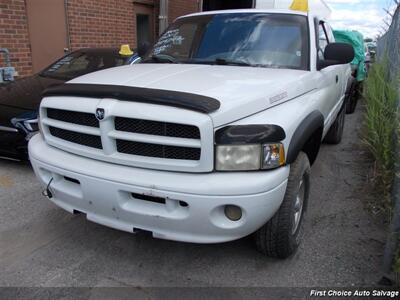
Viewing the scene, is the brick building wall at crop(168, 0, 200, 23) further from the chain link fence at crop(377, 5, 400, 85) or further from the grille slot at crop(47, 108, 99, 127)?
the grille slot at crop(47, 108, 99, 127)

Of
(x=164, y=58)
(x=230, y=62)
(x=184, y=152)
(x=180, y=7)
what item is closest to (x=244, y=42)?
(x=230, y=62)

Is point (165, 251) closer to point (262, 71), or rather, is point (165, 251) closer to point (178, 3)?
point (262, 71)

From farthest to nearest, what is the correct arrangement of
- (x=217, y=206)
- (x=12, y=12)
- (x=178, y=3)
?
(x=178, y=3) < (x=12, y=12) < (x=217, y=206)

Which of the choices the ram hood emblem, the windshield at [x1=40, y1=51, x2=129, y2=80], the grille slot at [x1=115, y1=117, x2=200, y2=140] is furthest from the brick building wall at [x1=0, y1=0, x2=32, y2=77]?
the grille slot at [x1=115, y1=117, x2=200, y2=140]

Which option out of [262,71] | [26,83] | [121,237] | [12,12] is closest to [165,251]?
[121,237]

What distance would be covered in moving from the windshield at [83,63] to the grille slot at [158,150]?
12.5ft

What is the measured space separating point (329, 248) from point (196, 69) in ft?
5.85

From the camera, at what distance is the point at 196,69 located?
3.23 metres

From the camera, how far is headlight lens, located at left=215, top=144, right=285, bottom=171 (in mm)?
2299

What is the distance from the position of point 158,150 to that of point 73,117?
741mm

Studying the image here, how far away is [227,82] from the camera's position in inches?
109

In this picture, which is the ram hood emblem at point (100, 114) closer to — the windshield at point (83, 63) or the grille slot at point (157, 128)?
the grille slot at point (157, 128)

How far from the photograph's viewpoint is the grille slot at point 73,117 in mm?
2598

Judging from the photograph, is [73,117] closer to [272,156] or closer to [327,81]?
[272,156]
